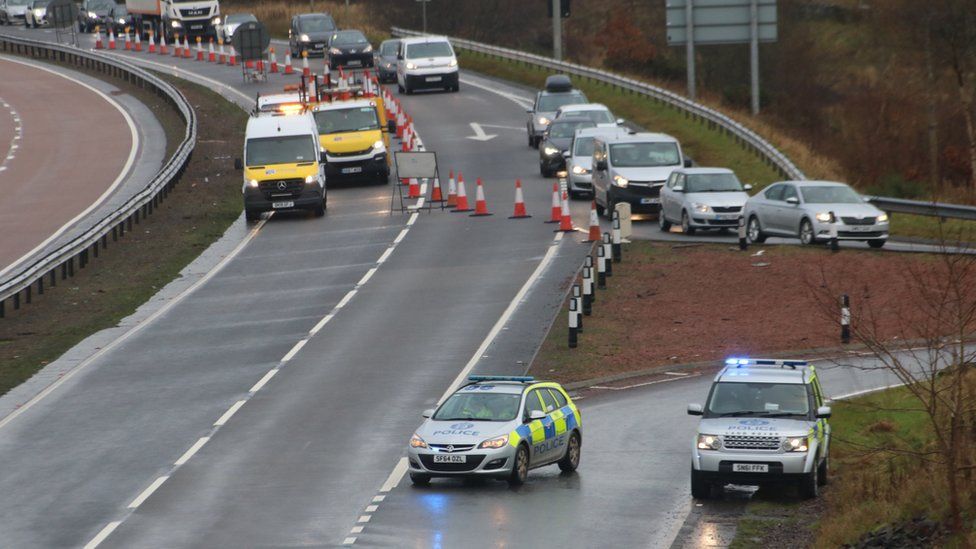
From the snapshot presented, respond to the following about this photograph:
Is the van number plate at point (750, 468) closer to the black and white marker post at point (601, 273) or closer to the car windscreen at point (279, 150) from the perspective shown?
the black and white marker post at point (601, 273)

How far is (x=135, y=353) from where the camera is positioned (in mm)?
28062

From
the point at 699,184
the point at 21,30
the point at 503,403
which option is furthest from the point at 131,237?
the point at 21,30

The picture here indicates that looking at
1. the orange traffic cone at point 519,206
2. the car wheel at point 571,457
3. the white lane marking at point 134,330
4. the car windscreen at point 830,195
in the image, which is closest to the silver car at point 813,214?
the car windscreen at point 830,195

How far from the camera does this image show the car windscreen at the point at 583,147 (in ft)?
140

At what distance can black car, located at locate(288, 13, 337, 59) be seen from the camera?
3027 inches

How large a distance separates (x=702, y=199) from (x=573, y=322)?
33.9ft

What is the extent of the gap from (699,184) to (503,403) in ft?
60.1

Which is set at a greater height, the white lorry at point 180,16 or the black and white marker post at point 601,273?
the white lorry at point 180,16

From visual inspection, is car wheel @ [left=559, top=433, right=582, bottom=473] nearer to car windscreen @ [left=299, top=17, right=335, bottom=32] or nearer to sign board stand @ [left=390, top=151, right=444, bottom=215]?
sign board stand @ [left=390, top=151, right=444, bottom=215]

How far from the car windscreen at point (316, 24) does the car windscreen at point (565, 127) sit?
106ft

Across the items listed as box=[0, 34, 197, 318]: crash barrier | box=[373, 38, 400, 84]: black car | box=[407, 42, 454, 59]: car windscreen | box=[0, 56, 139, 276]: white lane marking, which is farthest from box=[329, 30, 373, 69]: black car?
box=[0, 56, 139, 276]: white lane marking

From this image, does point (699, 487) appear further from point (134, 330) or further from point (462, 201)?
point (462, 201)

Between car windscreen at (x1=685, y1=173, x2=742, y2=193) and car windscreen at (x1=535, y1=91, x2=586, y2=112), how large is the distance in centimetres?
1529

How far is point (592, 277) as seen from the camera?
103 feet
